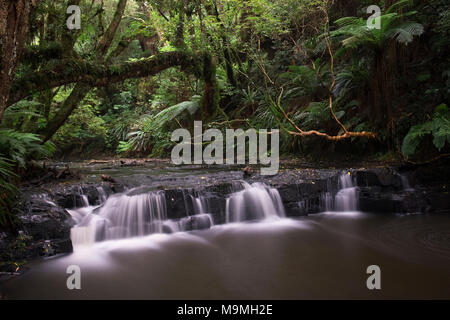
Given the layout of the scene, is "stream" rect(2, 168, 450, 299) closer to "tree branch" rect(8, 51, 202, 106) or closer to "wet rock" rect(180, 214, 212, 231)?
"wet rock" rect(180, 214, 212, 231)

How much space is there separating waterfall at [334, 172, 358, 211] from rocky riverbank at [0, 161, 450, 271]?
8 centimetres

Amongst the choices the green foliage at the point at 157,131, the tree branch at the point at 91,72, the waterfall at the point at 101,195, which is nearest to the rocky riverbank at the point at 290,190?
the waterfall at the point at 101,195

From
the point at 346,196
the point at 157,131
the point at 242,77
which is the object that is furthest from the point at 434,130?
the point at 157,131

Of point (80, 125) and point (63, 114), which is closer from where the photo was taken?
point (63, 114)

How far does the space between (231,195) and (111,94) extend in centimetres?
1348

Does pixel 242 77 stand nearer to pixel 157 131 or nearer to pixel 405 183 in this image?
pixel 157 131

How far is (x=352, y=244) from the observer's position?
3.75 metres

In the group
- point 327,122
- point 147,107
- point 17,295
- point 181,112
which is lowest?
point 17,295

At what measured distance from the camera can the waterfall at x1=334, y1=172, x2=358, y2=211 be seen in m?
5.36

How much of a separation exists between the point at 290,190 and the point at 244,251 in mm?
1885

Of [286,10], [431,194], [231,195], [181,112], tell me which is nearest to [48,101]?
[231,195]

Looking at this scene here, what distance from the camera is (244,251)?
3.64 meters

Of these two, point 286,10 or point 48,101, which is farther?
point 286,10

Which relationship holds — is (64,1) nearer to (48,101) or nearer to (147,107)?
(48,101)
